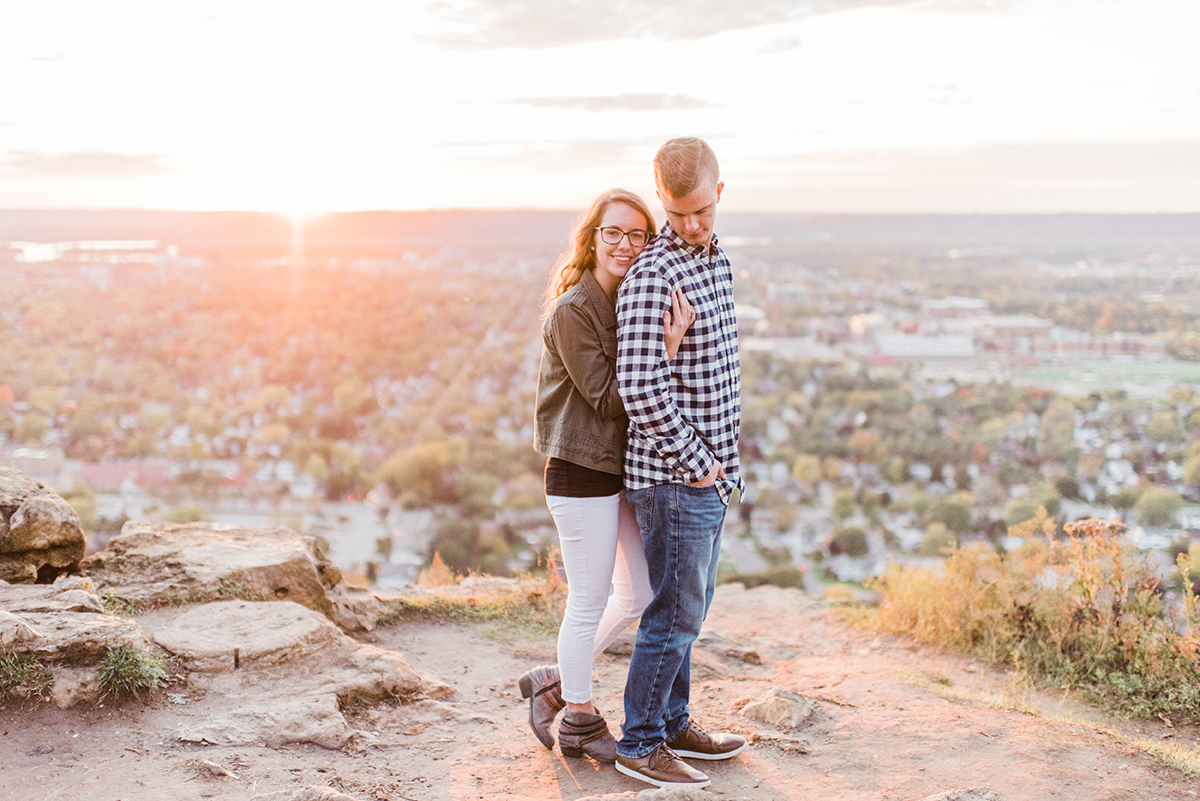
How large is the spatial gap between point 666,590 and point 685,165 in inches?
53.5

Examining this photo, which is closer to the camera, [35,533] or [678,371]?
[678,371]

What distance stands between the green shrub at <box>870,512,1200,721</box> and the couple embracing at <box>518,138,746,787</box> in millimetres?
2754

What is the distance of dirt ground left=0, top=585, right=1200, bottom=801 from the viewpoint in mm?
2652

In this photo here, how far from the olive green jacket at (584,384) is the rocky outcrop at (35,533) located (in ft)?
8.70

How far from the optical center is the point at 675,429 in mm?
2441

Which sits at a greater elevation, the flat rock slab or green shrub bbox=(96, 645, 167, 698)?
green shrub bbox=(96, 645, 167, 698)

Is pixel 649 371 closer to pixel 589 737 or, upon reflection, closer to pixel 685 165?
pixel 685 165

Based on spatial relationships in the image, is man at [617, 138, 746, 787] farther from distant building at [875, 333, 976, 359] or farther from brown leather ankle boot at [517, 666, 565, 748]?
distant building at [875, 333, 976, 359]

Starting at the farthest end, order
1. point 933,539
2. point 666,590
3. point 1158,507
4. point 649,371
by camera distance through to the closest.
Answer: point 933,539, point 1158,507, point 666,590, point 649,371

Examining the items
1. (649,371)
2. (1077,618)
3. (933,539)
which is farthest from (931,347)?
(649,371)

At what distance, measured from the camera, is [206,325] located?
39.6 meters

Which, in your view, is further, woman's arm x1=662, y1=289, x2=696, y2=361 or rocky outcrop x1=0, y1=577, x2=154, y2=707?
rocky outcrop x1=0, y1=577, x2=154, y2=707

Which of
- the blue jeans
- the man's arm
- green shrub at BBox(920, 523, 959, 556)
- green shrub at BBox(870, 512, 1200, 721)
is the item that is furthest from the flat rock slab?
green shrub at BBox(920, 523, 959, 556)

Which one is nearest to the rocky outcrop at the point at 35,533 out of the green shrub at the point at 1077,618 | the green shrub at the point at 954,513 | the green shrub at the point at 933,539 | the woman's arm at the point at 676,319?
the woman's arm at the point at 676,319
